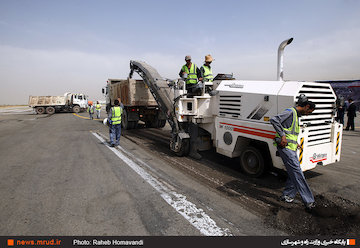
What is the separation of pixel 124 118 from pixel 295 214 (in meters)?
9.81

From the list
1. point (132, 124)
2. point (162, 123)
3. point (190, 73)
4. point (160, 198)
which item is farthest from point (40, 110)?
point (160, 198)

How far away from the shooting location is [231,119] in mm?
4875

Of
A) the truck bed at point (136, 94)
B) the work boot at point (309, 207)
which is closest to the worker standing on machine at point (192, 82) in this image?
the work boot at point (309, 207)

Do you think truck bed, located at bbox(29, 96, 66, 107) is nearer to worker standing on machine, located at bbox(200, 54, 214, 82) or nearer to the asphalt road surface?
the asphalt road surface

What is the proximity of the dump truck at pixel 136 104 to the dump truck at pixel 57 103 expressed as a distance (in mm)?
18518

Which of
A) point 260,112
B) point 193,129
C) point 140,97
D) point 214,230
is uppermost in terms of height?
point 140,97

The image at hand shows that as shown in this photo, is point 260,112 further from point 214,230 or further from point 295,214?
point 214,230

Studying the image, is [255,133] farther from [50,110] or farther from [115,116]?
[50,110]

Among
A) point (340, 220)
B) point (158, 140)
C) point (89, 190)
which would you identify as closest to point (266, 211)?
point (340, 220)

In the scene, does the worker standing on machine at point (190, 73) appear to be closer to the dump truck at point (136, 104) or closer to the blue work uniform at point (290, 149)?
the dump truck at point (136, 104)

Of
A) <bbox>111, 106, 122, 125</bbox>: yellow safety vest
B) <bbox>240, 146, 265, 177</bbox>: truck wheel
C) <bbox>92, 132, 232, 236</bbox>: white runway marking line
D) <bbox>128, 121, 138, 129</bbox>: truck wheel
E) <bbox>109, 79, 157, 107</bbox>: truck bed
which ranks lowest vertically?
<bbox>92, 132, 232, 236</bbox>: white runway marking line

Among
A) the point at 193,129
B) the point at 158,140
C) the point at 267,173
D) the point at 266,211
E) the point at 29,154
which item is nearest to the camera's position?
the point at 266,211

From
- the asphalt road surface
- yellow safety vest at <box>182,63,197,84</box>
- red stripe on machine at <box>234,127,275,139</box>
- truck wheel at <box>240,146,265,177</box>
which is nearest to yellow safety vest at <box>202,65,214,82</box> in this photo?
yellow safety vest at <box>182,63,197,84</box>

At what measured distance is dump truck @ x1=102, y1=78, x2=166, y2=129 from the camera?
10.0 meters
